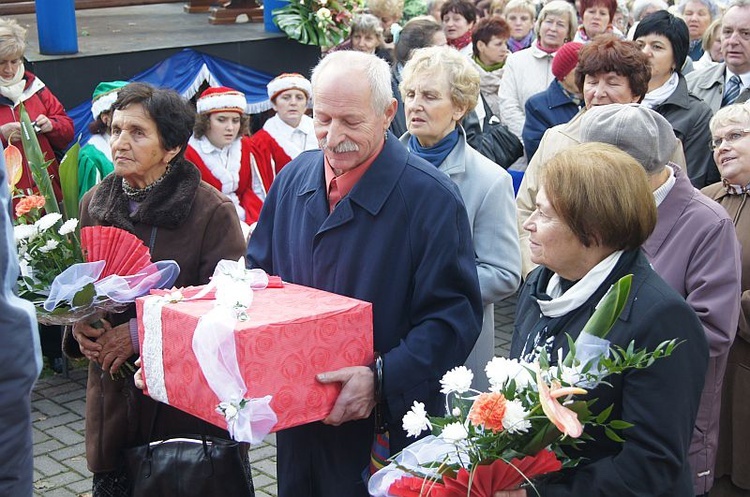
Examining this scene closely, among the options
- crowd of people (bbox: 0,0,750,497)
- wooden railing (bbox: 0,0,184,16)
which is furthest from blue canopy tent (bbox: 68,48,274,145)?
crowd of people (bbox: 0,0,750,497)

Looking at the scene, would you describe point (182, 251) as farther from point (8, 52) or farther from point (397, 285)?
point (8, 52)

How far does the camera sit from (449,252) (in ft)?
9.87

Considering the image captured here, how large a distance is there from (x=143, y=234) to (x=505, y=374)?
188cm

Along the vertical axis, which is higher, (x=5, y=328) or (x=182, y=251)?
(x=5, y=328)

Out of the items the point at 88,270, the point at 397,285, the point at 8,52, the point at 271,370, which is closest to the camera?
the point at 271,370

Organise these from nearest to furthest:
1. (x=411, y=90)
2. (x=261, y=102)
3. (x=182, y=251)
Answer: (x=182, y=251)
(x=411, y=90)
(x=261, y=102)

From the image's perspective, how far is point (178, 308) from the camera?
2779 millimetres

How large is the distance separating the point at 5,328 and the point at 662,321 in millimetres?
1517

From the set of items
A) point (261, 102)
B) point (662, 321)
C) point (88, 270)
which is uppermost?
point (662, 321)

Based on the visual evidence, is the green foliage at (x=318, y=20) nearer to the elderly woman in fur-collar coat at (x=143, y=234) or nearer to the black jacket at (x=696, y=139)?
the black jacket at (x=696, y=139)

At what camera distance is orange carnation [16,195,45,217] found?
12.3ft

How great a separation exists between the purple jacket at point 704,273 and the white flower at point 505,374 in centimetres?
129

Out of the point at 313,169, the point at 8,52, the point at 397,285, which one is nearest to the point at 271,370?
the point at 397,285

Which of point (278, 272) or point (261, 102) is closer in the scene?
point (278, 272)
